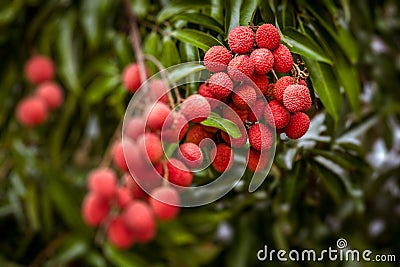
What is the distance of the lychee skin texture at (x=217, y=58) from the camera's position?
21 cm

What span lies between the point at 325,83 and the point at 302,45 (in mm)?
37

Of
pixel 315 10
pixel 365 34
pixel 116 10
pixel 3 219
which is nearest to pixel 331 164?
pixel 315 10

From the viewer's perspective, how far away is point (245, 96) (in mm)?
206

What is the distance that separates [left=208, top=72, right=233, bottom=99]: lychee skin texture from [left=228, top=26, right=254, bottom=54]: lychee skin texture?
1 centimetres

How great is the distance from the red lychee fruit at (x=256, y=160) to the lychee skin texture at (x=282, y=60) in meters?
0.04

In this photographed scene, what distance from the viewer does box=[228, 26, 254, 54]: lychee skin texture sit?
0.68 ft

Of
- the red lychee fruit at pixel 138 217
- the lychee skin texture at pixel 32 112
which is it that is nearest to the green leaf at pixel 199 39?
the red lychee fruit at pixel 138 217

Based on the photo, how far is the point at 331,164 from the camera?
1.46 feet

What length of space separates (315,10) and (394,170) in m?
0.47

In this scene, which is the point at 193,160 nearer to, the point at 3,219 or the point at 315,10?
the point at 315,10

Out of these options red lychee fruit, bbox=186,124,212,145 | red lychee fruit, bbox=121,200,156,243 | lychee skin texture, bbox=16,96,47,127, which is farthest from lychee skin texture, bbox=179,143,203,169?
lychee skin texture, bbox=16,96,47,127

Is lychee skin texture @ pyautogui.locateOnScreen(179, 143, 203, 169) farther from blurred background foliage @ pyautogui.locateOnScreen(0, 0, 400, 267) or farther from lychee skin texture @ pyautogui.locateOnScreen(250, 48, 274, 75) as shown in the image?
blurred background foliage @ pyautogui.locateOnScreen(0, 0, 400, 267)

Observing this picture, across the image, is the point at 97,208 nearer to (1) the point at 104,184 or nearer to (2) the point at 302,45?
(1) the point at 104,184

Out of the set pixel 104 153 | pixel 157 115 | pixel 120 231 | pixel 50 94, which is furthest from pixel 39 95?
pixel 157 115
